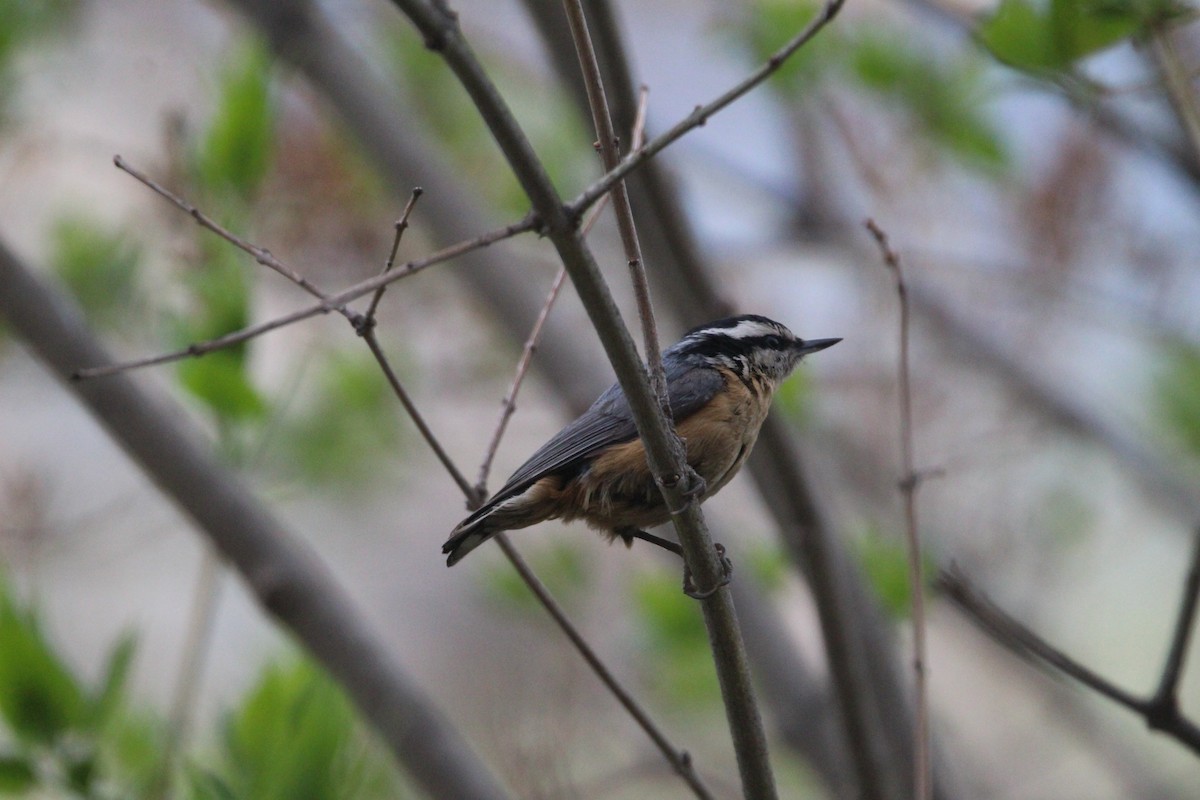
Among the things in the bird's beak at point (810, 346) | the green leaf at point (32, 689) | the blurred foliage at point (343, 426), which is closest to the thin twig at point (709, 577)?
the bird's beak at point (810, 346)

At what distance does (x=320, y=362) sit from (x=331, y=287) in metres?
0.31

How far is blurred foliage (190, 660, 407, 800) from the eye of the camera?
1852mm

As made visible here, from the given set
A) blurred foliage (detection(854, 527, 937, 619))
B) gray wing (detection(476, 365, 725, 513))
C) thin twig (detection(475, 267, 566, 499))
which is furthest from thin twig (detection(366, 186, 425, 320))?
blurred foliage (detection(854, 527, 937, 619))

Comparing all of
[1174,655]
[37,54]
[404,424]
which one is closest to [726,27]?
[404,424]

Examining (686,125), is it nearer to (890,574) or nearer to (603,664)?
(603,664)

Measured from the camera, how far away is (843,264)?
4.50 m

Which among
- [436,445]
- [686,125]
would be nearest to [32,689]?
[436,445]

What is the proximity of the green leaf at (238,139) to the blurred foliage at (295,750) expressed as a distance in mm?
1023

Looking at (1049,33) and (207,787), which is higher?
(1049,33)

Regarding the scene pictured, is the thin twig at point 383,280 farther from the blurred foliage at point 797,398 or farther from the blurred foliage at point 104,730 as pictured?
the blurred foliage at point 797,398

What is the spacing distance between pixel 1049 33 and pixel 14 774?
2084mm

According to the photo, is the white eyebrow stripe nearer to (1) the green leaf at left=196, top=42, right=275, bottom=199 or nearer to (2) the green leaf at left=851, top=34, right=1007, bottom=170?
(1) the green leaf at left=196, top=42, right=275, bottom=199

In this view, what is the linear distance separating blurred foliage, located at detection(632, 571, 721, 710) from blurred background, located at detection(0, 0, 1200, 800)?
17 mm

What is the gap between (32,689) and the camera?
78.8 inches
